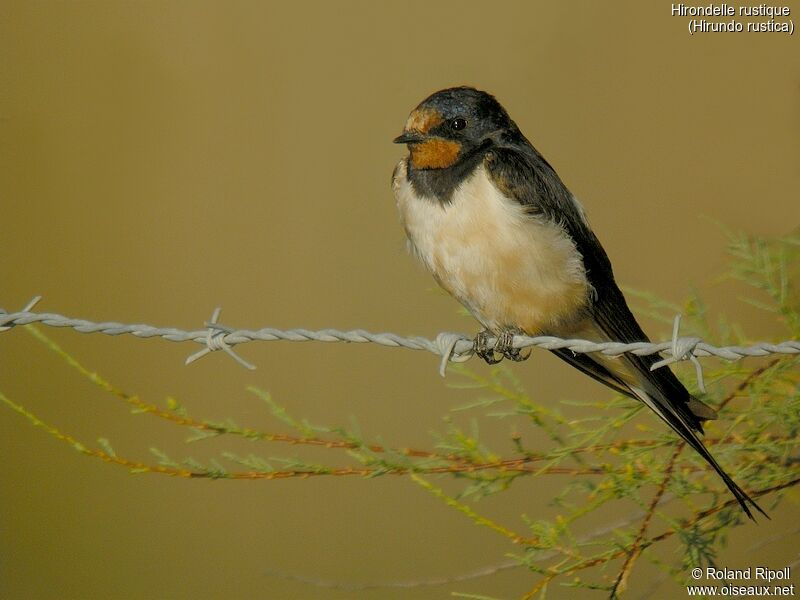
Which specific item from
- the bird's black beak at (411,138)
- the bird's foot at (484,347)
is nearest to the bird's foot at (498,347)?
the bird's foot at (484,347)

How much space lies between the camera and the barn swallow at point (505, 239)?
6.88 ft

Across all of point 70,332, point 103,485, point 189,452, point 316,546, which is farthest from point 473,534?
point 70,332

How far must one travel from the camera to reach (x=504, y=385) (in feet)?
6.83

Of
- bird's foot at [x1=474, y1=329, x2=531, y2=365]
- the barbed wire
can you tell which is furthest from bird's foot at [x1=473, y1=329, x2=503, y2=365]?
the barbed wire

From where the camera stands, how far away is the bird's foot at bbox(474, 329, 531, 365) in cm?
225

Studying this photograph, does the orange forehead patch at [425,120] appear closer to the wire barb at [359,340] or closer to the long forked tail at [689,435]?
the wire barb at [359,340]

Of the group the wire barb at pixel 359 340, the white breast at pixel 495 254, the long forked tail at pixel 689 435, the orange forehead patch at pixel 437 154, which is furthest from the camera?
the orange forehead patch at pixel 437 154

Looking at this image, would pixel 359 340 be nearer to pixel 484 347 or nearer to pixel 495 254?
pixel 495 254

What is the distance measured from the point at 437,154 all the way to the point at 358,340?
0.67 metres

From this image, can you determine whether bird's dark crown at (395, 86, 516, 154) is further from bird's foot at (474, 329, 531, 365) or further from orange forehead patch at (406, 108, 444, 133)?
bird's foot at (474, 329, 531, 365)

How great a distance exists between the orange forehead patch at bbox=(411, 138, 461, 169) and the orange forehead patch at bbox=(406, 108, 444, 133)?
38 mm

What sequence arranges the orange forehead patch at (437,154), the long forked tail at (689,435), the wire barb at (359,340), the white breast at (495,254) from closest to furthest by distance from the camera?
1. the wire barb at (359,340)
2. the long forked tail at (689,435)
3. the white breast at (495,254)
4. the orange forehead patch at (437,154)

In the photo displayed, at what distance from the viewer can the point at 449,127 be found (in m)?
2.24

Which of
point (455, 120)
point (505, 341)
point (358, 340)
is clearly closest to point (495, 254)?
point (505, 341)
